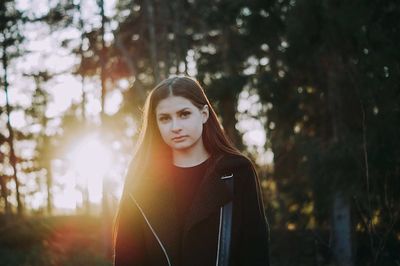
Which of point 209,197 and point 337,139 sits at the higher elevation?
point 209,197

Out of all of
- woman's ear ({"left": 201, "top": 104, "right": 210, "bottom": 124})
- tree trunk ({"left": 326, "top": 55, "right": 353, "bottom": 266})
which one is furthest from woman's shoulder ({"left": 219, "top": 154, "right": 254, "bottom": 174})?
tree trunk ({"left": 326, "top": 55, "right": 353, "bottom": 266})

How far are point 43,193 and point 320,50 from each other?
30572 mm

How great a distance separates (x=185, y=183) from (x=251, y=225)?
0.47 m

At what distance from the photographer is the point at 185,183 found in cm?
283

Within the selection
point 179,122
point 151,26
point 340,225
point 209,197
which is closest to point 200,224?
point 209,197

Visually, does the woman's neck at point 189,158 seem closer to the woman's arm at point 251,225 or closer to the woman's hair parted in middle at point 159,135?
the woman's hair parted in middle at point 159,135

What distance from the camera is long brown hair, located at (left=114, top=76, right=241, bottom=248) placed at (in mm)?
2812

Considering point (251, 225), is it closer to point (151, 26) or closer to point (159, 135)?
point (159, 135)

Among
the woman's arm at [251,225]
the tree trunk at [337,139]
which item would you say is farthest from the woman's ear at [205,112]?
the tree trunk at [337,139]

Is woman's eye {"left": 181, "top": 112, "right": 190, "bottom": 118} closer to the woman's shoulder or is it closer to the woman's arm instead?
the woman's shoulder

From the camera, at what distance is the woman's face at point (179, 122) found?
2.72 m

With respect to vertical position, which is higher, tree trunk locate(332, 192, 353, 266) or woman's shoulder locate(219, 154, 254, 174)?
woman's shoulder locate(219, 154, 254, 174)

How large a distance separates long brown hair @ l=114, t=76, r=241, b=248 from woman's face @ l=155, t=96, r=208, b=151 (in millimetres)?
51

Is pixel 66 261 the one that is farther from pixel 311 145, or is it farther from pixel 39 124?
→ pixel 39 124
